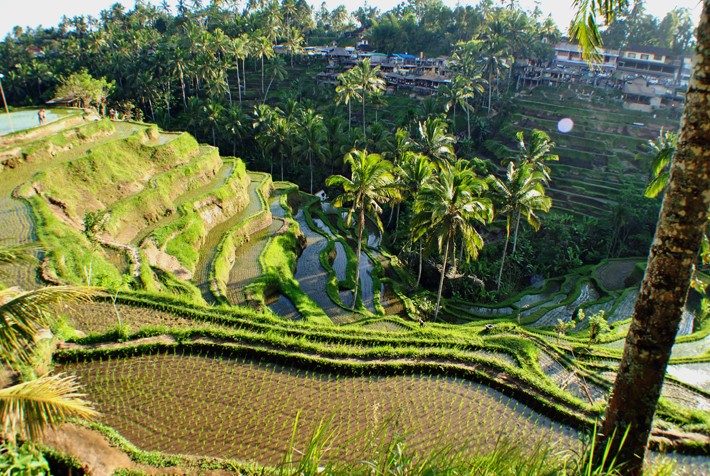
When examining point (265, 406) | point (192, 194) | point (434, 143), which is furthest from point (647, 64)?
point (265, 406)

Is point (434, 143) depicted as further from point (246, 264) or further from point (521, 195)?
point (246, 264)

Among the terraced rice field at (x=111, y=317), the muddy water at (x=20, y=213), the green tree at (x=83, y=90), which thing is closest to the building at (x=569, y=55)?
the green tree at (x=83, y=90)

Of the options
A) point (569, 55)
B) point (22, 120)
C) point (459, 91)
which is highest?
point (569, 55)

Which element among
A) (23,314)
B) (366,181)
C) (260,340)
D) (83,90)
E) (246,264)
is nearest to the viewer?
(23,314)

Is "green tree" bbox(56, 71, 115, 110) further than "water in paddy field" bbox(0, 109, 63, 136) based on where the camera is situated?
Yes

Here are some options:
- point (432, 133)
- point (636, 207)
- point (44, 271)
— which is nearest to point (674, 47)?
point (636, 207)

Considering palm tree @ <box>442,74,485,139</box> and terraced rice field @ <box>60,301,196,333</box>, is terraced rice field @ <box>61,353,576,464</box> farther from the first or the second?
palm tree @ <box>442,74,485,139</box>

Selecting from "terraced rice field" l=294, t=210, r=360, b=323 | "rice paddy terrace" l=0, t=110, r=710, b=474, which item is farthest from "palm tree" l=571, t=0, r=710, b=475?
"terraced rice field" l=294, t=210, r=360, b=323
